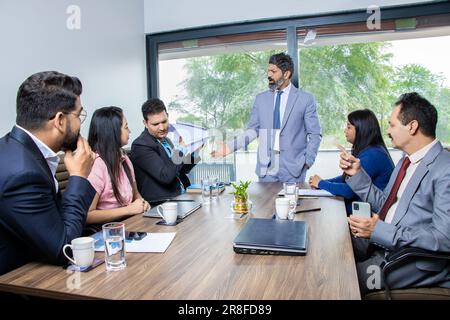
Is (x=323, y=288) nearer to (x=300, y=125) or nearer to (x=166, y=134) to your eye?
(x=166, y=134)

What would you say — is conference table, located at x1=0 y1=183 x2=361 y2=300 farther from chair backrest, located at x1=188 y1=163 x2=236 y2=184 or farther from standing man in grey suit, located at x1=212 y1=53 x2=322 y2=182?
chair backrest, located at x1=188 y1=163 x2=236 y2=184

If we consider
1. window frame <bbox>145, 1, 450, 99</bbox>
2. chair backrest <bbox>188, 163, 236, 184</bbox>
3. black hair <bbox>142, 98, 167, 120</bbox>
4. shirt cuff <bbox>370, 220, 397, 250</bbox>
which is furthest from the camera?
chair backrest <bbox>188, 163, 236, 184</bbox>

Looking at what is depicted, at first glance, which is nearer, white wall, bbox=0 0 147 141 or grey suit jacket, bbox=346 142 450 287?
grey suit jacket, bbox=346 142 450 287

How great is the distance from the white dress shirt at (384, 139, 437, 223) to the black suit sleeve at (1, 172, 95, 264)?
1.34 metres

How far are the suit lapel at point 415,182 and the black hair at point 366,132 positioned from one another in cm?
68

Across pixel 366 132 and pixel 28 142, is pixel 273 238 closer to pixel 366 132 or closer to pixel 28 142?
pixel 28 142

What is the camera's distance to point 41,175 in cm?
111

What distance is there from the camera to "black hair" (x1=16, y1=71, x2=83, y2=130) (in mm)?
1227

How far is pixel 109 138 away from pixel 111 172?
0.66 ft

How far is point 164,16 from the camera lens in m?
3.87

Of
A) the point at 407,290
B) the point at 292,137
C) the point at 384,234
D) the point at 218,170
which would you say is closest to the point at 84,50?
the point at 218,170

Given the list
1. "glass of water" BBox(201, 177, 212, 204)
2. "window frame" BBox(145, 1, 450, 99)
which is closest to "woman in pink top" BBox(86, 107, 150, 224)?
"glass of water" BBox(201, 177, 212, 204)

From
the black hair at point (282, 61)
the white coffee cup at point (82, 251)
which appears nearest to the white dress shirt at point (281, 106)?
the black hair at point (282, 61)

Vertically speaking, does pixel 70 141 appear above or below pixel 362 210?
above
